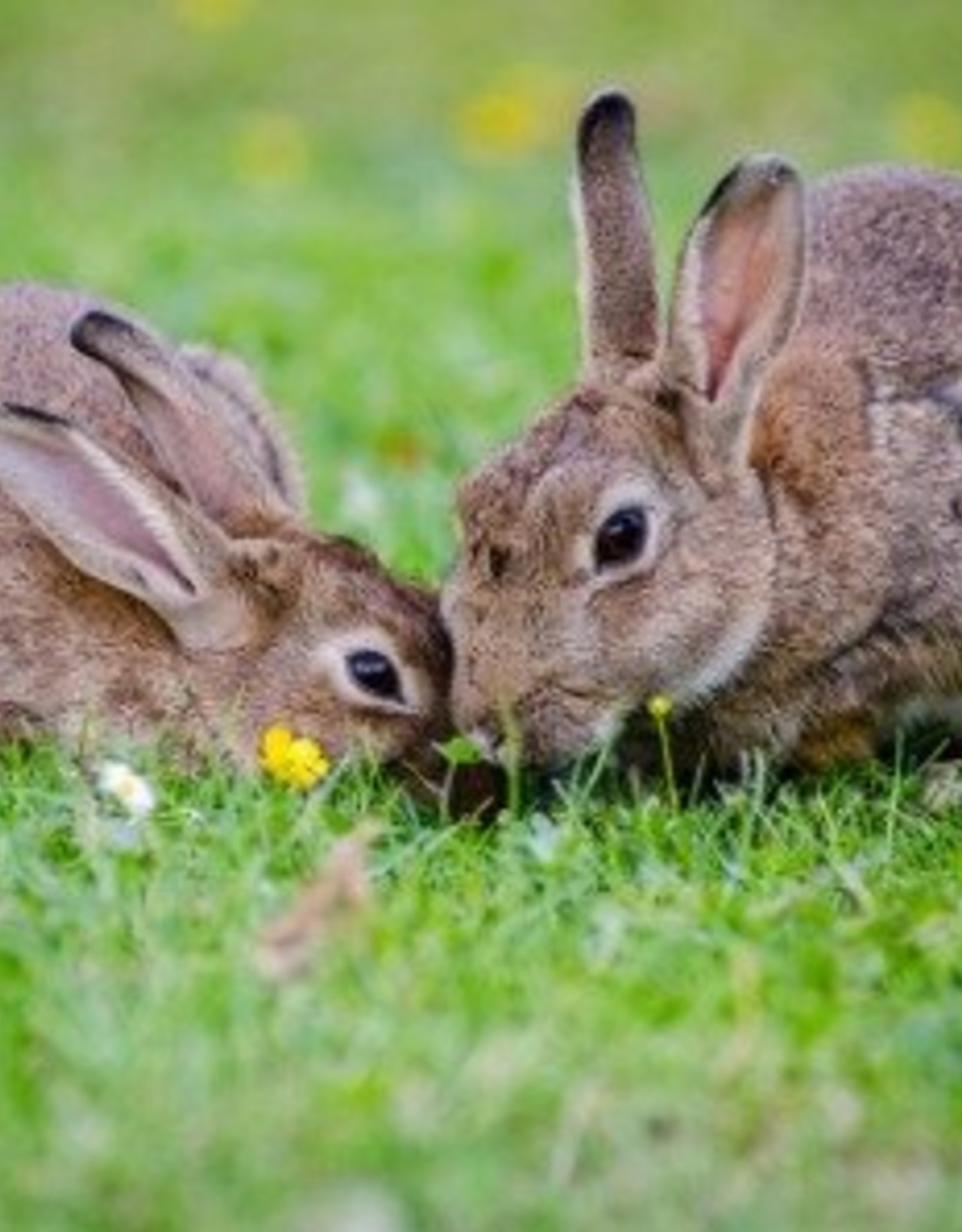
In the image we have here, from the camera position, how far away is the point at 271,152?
16125 mm

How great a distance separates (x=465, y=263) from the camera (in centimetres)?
1312

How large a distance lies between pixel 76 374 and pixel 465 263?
4.95m

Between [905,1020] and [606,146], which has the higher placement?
[606,146]

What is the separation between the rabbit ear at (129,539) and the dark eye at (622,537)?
3.35ft

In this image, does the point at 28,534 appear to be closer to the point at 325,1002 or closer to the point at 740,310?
the point at 740,310

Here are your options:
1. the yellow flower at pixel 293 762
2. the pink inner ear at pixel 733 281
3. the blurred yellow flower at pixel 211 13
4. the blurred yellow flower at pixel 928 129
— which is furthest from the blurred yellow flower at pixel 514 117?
the yellow flower at pixel 293 762

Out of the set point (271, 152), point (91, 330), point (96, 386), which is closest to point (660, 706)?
point (91, 330)

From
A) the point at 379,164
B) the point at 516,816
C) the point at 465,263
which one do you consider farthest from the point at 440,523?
the point at 379,164

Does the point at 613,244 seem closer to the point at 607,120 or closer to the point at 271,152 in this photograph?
the point at 607,120

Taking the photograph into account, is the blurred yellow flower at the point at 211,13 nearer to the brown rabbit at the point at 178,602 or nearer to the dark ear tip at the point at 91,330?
A: the brown rabbit at the point at 178,602

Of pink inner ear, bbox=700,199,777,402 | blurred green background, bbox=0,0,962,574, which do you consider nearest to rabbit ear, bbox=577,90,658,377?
pink inner ear, bbox=700,199,777,402

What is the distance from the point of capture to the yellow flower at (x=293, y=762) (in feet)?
23.1

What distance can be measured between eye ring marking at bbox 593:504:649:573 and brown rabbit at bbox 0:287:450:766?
52 cm

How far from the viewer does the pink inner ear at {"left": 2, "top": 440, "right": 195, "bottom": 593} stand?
7.64 meters
